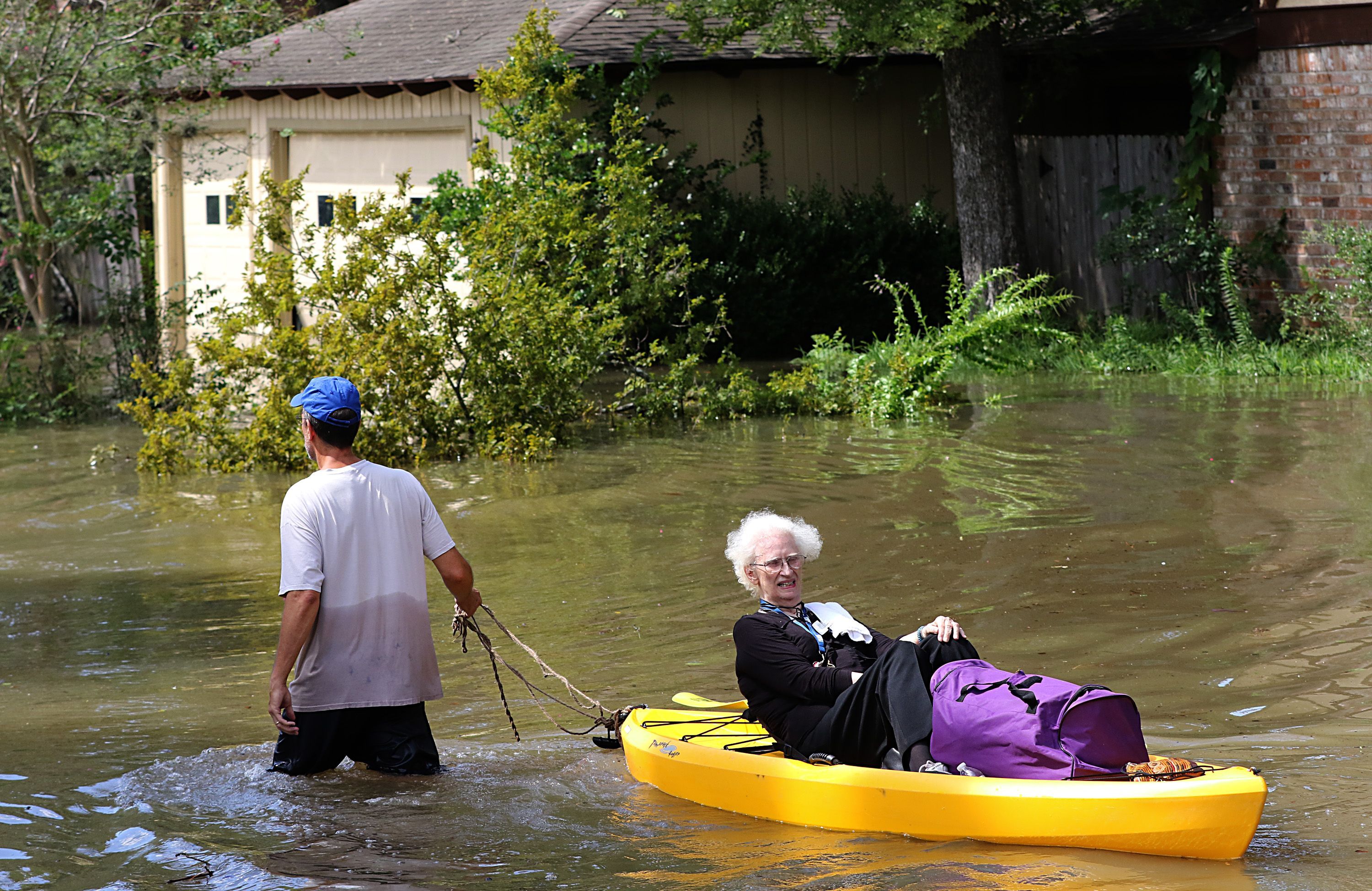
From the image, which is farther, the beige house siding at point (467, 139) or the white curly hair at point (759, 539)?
the beige house siding at point (467, 139)

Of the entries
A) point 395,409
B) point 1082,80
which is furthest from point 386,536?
point 1082,80

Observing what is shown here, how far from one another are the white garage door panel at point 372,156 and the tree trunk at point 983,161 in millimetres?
5594

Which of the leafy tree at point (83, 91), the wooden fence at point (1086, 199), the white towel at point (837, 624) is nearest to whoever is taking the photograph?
the white towel at point (837, 624)

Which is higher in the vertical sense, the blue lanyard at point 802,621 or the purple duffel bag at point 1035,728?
the blue lanyard at point 802,621

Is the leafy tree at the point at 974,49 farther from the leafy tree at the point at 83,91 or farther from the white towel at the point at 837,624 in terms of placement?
the white towel at the point at 837,624

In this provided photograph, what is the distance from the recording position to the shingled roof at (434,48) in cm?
1744

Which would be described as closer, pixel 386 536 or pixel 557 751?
pixel 386 536

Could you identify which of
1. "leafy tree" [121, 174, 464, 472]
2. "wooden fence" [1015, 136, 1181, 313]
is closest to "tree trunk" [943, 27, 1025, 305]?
"wooden fence" [1015, 136, 1181, 313]

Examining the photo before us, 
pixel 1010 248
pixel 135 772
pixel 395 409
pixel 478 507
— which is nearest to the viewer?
pixel 135 772

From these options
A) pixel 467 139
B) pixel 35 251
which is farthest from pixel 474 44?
pixel 35 251

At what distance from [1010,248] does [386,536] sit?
13205mm

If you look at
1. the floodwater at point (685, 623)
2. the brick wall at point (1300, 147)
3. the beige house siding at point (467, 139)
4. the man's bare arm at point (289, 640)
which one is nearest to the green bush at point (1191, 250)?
the brick wall at point (1300, 147)

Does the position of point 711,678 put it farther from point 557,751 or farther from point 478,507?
point 478,507

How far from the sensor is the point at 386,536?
18.1 ft
